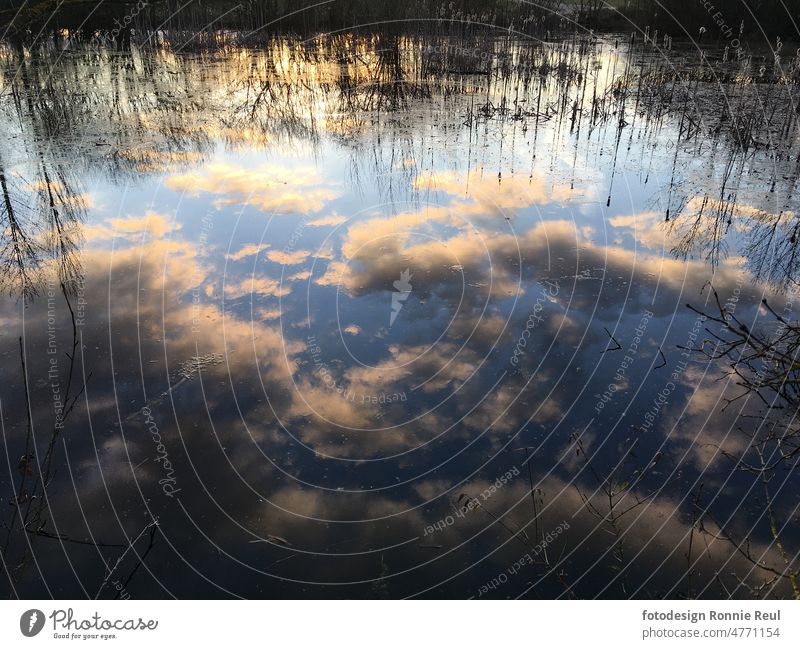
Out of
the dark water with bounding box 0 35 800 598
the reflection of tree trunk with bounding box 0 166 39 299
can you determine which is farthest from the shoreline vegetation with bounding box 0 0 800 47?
the reflection of tree trunk with bounding box 0 166 39 299

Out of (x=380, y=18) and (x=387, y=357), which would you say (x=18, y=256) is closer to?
(x=387, y=357)

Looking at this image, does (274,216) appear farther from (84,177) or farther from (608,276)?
(608,276)

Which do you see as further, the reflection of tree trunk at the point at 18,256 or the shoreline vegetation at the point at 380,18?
the shoreline vegetation at the point at 380,18

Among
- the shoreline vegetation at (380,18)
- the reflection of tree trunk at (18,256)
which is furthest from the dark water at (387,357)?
the shoreline vegetation at (380,18)

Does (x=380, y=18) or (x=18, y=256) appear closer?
(x=18, y=256)

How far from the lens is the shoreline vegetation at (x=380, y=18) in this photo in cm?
2688

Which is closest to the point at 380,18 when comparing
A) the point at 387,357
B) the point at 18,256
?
the point at 18,256

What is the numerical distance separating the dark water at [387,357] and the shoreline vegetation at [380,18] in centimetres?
1315

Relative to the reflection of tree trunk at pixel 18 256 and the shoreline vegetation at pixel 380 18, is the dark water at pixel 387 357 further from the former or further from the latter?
the shoreline vegetation at pixel 380 18

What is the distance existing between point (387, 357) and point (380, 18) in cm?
2382

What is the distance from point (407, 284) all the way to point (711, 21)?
26.2 metres

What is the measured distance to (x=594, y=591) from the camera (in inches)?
202

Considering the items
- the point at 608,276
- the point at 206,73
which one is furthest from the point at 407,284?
the point at 206,73

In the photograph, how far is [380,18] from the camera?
27656 mm
